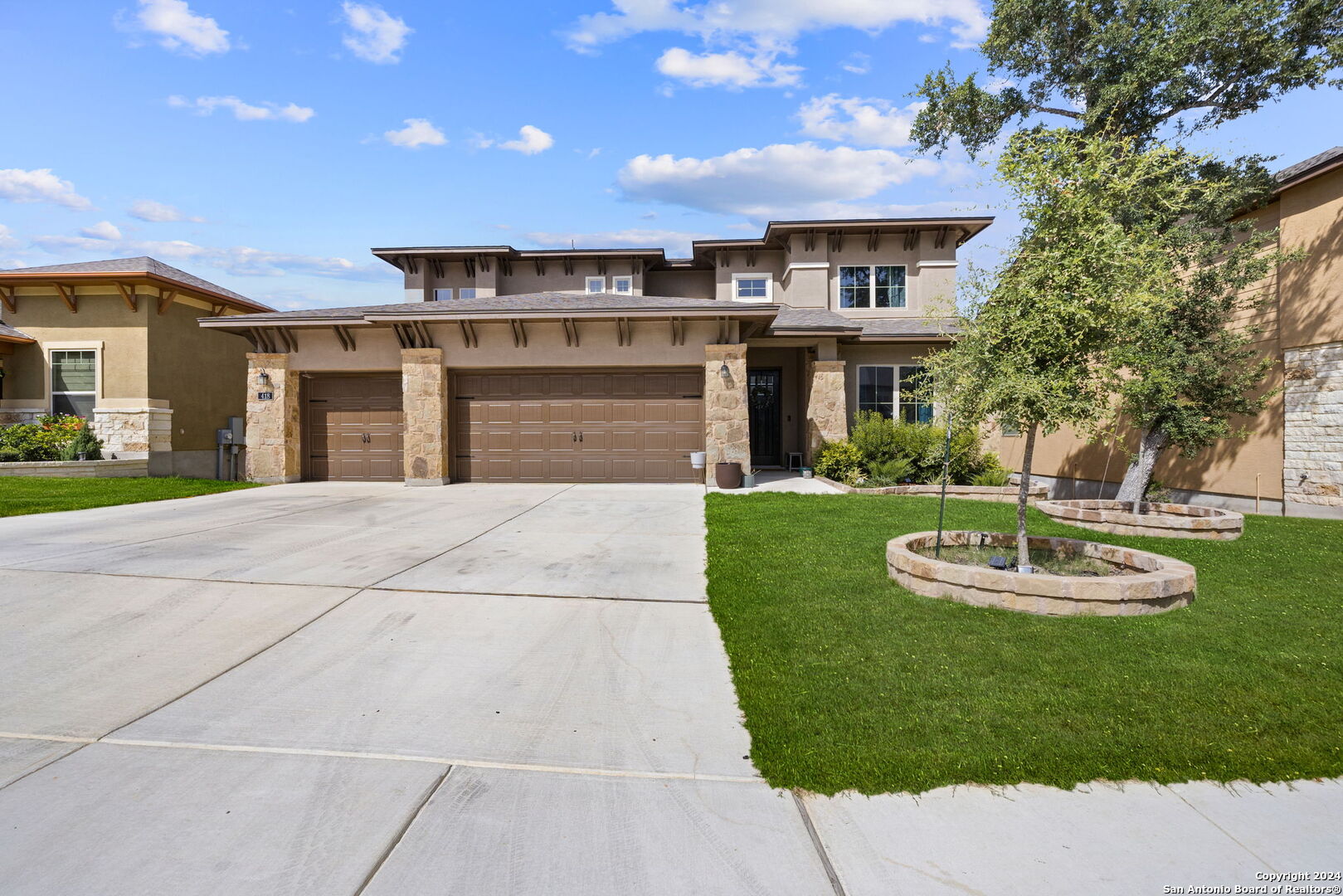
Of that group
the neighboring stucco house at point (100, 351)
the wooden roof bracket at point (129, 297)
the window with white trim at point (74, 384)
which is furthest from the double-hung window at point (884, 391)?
the window with white trim at point (74, 384)

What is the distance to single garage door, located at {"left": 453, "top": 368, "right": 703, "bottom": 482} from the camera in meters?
14.6

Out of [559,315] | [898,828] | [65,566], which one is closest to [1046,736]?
[898,828]

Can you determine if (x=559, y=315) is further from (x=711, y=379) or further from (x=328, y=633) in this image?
(x=328, y=633)

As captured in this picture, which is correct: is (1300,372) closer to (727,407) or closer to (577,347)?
(727,407)

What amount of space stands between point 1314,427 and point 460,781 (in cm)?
1269

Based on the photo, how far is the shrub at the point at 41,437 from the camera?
15.5m

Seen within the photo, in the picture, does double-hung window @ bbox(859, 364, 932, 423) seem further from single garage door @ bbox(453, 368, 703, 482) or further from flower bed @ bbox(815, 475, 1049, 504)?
single garage door @ bbox(453, 368, 703, 482)

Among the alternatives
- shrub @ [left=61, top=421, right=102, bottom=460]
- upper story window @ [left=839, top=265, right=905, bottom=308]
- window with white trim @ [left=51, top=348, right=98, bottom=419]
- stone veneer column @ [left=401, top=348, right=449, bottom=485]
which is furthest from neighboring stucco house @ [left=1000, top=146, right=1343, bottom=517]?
window with white trim @ [left=51, top=348, right=98, bottom=419]

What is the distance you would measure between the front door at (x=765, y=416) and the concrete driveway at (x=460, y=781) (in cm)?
1305

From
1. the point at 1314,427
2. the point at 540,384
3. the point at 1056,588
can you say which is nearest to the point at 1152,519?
the point at 1314,427

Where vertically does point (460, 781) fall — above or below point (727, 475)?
below

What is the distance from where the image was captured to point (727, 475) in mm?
13523

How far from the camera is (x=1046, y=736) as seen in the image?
3117 millimetres

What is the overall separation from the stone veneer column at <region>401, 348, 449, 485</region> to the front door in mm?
8393
